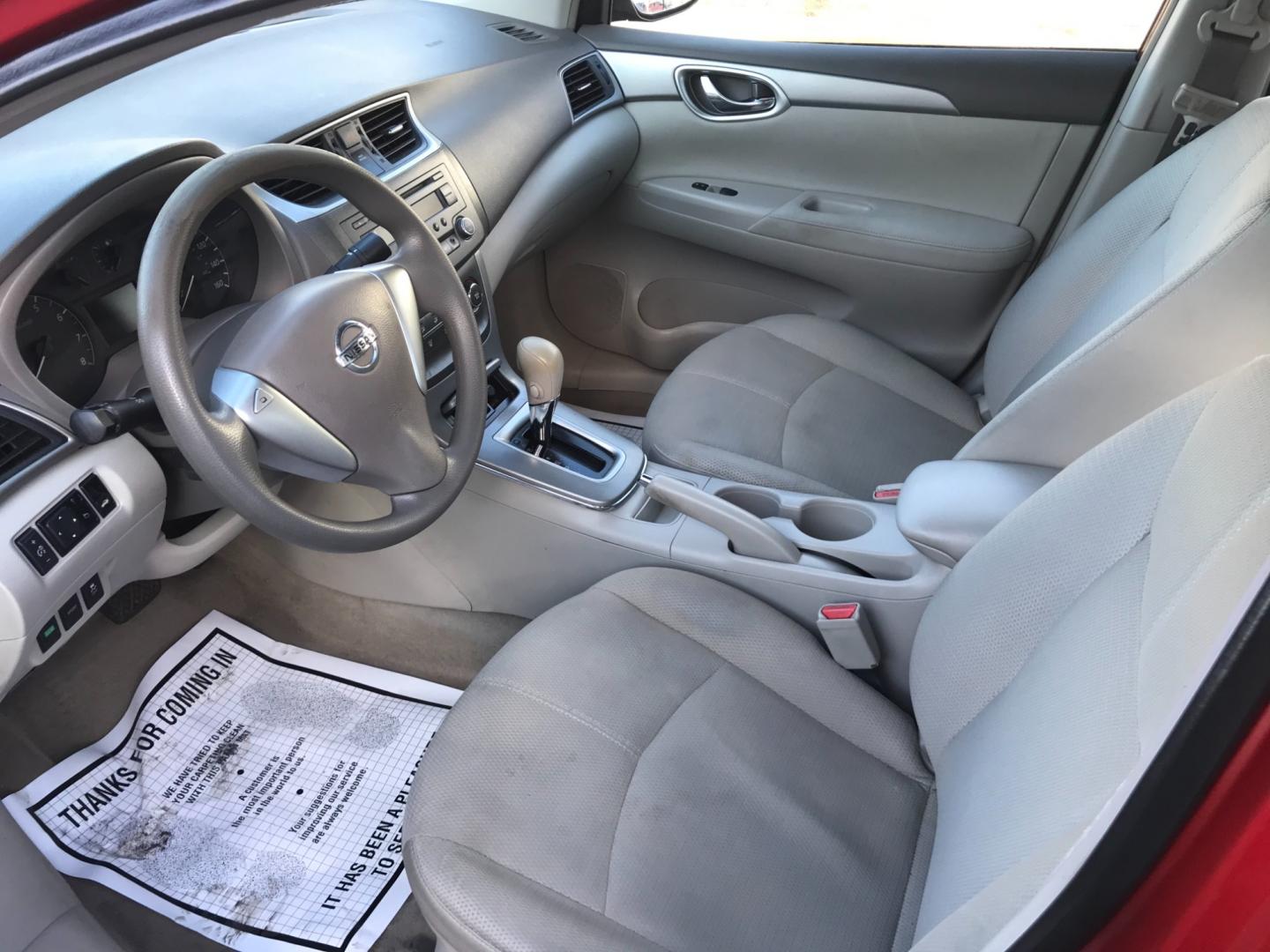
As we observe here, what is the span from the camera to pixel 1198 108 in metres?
1.65

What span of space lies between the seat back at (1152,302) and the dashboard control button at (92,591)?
1006mm

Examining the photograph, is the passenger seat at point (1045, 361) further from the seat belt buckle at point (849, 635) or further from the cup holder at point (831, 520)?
the seat belt buckle at point (849, 635)

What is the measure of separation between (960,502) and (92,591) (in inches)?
38.2

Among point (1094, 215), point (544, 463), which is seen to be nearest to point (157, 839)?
point (544, 463)

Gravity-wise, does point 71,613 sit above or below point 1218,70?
below

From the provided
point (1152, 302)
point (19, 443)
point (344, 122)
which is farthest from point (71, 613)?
point (1152, 302)

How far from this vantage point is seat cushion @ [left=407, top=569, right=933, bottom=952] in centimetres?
94

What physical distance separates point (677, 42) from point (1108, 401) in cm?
133

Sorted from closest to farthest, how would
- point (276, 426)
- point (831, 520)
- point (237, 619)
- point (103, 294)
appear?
point (276, 426), point (103, 294), point (831, 520), point (237, 619)

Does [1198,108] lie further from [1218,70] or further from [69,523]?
[69,523]

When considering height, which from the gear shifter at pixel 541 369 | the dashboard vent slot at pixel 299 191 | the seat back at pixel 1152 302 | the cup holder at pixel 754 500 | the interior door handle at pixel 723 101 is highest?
the seat back at pixel 1152 302

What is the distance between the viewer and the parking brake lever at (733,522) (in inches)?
52.2

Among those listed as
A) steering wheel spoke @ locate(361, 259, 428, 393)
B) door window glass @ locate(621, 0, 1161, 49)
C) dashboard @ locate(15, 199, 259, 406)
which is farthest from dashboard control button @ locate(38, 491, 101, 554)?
door window glass @ locate(621, 0, 1161, 49)

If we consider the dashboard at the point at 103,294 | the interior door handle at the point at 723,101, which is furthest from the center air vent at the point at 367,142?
the interior door handle at the point at 723,101
